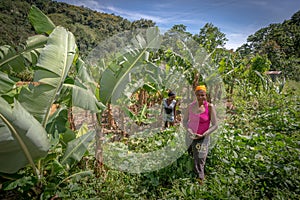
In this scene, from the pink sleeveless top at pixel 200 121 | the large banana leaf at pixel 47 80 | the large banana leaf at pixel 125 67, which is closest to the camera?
the large banana leaf at pixel 47 80

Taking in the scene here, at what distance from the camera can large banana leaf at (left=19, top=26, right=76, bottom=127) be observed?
1759 mm

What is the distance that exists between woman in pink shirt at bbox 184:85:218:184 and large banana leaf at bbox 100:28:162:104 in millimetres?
780

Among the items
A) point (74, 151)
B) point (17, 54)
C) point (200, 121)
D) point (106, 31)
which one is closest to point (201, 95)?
point (200, 121)

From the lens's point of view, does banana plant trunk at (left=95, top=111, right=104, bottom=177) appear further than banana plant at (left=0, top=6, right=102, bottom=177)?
Yes

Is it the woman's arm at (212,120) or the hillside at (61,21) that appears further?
the hillside at (61,21)

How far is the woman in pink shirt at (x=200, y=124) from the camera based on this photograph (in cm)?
246

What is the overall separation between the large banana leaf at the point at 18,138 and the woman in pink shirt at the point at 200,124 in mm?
1599

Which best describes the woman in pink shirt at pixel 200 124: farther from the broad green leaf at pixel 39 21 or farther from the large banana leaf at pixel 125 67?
the broad green leaf at pixel 39 21

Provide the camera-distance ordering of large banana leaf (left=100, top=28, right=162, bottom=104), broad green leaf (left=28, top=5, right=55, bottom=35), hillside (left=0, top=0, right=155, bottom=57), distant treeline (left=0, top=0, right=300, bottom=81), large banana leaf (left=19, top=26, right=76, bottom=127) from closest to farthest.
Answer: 1. large banana leaf (left=19, top=26, right=76, bottom=127)
2. broad green leaf (left=28, top=5, right=55, bottom=35)
3. large banana leaf (left=100, top=28, right=162, bottom=104)
4. distant treeline (left=0, top=0, right=300, bottom=81)
5. hillside (left=0, top=0, right=155, bottom=57)

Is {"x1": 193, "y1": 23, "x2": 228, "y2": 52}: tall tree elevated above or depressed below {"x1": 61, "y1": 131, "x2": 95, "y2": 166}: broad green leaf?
above

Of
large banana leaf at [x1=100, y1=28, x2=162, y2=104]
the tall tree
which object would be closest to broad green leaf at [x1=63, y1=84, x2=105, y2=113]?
large banana leaf at [x1=100, y1=28, x2=162, y2=104]

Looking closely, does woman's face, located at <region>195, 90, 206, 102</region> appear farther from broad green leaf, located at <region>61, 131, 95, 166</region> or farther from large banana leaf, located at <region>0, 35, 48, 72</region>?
large banana leaf, located at <region>0, 35, 48, 72</region>

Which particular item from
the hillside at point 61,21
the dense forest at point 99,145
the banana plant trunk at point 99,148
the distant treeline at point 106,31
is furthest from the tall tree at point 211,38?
the hillside at point 61,21

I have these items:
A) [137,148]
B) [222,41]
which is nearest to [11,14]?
[222,41]
